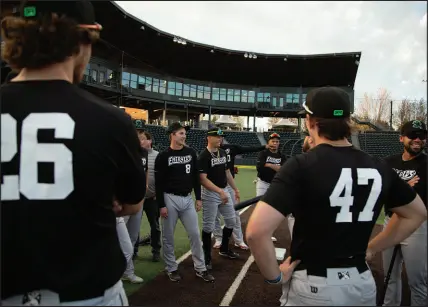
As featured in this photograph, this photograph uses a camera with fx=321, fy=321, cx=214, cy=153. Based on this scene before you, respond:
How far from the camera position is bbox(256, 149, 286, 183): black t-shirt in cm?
Result: 674

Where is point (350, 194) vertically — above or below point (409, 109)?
below

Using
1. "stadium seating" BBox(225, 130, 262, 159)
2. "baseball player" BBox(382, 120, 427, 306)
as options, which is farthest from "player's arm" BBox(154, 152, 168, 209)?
"stadium seating" BBox(225, 130, 262, 159)

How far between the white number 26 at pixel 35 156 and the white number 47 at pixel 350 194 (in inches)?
48.4

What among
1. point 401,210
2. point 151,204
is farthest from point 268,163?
point 401,210

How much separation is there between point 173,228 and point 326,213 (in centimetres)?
356

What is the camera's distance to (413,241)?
10.7 feet

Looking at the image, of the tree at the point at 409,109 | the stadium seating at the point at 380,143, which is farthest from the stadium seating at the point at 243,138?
the tree at the point at 409,109

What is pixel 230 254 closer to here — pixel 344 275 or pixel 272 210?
pixel 344 275

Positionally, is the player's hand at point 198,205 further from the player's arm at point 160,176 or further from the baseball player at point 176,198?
the player's arm at point 160,176

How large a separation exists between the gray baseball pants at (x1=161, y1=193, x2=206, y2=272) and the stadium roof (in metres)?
28.1

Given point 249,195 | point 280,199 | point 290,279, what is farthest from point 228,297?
point 249,195

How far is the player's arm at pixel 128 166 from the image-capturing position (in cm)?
132

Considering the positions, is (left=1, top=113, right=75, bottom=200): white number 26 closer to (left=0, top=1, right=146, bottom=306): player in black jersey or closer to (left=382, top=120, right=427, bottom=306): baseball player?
(left=0, top=1, right=146, bottom=306): player in black jersey

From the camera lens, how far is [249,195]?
13297 mm
